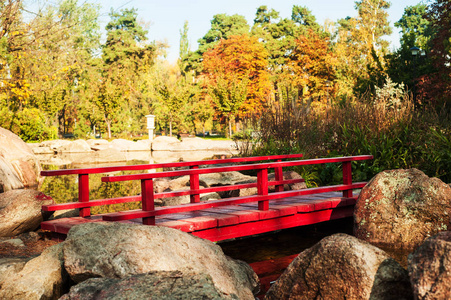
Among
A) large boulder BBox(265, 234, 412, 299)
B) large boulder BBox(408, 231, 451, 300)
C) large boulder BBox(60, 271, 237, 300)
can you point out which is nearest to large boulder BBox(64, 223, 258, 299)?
large boulder BBox(60, 271, 237, 300)

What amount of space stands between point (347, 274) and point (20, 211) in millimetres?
4081

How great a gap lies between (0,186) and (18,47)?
5.11m

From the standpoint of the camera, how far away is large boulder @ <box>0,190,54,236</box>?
553 centimetres

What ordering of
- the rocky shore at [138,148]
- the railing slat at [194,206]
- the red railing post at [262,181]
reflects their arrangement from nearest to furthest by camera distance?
the railing slat at [194,206]
the red railing post at [262,181]
the rocky shore at [138,148]

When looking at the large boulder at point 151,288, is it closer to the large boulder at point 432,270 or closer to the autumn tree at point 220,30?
the large boulder at point 432,270

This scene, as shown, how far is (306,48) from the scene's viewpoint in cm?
4469

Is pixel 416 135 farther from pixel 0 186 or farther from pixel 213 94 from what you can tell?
pixel 213 94

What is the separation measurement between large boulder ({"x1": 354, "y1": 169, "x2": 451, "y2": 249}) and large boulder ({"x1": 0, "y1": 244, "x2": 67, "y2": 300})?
3935 mm

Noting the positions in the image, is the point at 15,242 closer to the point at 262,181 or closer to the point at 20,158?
the point at 262,181

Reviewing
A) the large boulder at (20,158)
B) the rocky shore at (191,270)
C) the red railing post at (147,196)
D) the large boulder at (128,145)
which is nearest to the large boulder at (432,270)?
the rocky shore at (191,270)

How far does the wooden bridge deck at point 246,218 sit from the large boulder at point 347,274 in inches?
73.5

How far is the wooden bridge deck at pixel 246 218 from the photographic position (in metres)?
5.27

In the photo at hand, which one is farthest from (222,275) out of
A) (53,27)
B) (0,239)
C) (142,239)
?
(53,27)

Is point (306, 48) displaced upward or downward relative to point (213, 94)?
upward
